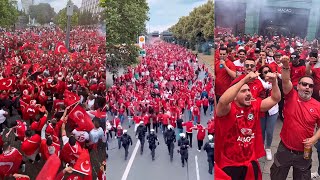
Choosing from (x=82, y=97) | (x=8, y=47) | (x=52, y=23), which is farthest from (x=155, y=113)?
(x=8, y=47)

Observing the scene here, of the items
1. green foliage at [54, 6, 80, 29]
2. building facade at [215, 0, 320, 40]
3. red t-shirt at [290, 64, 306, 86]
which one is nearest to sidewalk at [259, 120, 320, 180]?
red t-shirt at [290, 64, 306, 86]

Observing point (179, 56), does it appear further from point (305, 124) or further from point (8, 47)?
point (8, 47)

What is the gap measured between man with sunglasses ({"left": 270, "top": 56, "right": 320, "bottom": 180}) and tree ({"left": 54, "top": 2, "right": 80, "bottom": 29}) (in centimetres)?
185

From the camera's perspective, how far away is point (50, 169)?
9.18 feet

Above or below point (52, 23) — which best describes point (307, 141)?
below

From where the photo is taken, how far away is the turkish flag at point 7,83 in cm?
304

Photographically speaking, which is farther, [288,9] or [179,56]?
[179,56]

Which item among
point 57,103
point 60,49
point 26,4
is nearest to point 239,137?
point 57,103

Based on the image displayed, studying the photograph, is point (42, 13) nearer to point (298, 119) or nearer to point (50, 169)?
point (50, 169)

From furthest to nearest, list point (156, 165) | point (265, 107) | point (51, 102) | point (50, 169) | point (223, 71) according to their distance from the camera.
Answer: point (51, 102)
point (50, 169)
point (156, 165)
point (223, 71)
point (265, 107)

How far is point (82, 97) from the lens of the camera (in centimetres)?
307

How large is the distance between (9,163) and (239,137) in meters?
1.87

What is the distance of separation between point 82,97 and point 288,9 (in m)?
1.78

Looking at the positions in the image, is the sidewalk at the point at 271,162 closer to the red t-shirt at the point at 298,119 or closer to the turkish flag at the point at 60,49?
the red t-shirt at the point at 298,119
